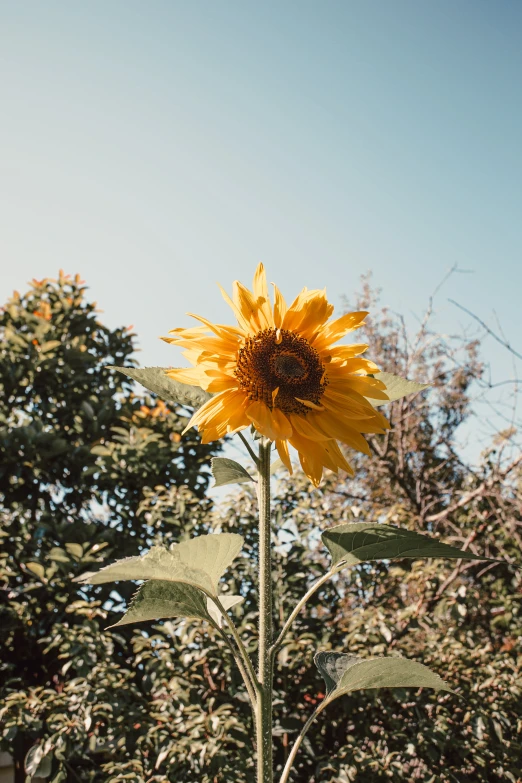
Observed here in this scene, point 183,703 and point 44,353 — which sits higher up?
point 44,353

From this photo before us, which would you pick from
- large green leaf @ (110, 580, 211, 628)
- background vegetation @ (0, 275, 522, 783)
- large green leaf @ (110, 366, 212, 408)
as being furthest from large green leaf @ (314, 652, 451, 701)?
background vegetation @ (0, 275, 522, 783)

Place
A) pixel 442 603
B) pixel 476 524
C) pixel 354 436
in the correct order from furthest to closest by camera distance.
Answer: pixel 476 524, pixel 442 603, pixel 354 436

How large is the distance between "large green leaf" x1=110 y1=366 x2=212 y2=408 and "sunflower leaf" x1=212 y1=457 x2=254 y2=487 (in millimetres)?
103

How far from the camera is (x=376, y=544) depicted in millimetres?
838

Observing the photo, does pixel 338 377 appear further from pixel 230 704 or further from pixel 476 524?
pixel 476 524

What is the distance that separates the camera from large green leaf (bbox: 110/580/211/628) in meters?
0.76

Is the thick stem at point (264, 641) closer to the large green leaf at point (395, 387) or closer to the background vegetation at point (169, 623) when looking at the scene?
the large green leaf at point (395, 387)

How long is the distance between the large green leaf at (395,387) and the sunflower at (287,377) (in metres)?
0.02

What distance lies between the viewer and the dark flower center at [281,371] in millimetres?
973

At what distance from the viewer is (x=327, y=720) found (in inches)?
102

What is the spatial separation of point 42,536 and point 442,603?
2181mm

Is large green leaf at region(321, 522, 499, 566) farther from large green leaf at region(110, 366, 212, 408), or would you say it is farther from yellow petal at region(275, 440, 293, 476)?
large green leaf at region(110, 366, 212, 408)

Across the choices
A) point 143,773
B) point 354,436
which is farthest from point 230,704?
point 354,436

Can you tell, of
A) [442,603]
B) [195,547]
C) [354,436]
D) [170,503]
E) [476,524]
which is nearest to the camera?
[195,547]
